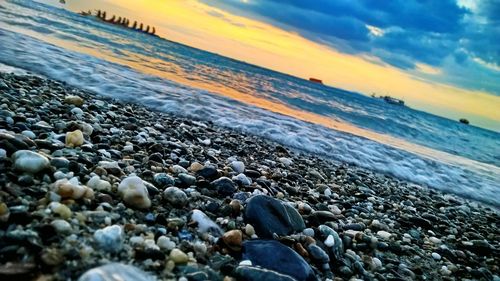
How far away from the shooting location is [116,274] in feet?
4.63

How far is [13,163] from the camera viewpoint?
2094mm

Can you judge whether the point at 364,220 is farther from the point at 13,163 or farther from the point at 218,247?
the point at 13,163

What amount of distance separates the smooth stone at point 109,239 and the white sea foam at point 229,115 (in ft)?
19.8

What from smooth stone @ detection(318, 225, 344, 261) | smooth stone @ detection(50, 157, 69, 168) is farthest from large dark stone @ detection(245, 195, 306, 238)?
smooth stone @ detection(50, 157, 69, 168)

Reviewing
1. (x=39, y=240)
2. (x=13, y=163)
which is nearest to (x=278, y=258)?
(x=39, y=240)

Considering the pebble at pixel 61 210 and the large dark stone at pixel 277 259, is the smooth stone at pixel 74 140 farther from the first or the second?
the large dark stone at pixel 277 259

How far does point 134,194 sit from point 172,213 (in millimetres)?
304

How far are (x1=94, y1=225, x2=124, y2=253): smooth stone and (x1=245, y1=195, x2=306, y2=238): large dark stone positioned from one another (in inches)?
41.2

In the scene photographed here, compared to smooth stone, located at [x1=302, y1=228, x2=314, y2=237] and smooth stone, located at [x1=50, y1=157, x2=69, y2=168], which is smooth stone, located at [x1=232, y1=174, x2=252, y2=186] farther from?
smooth stone, located at [x1=50, y1=157, x2=69, y2=168]

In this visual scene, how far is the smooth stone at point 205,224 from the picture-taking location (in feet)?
7.24

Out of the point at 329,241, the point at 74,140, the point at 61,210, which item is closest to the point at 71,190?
the point at 61,210

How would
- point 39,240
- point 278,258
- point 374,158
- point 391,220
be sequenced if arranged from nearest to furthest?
1. point 39,240
2. point 278,258
3. point 391,220
4. point 374,158

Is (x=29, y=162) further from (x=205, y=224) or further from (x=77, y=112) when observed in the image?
(x=77, y=112)

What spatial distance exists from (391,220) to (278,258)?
2.50 m
